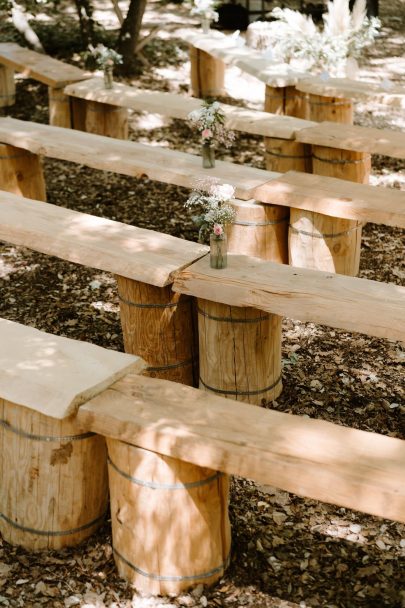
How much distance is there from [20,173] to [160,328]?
3023 mm

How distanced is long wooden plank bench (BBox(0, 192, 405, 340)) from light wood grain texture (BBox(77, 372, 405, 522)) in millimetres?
863

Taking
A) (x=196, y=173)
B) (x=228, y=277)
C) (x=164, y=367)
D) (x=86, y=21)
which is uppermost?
(x=86, y=21)

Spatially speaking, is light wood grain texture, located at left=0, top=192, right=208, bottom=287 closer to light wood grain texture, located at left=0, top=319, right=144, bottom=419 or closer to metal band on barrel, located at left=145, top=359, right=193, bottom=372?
metal band on barrel, located at left=145, top=359, right=193, bottom=372

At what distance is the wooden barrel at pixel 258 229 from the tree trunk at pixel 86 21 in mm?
5283

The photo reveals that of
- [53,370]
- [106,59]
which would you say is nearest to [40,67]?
[106,59]

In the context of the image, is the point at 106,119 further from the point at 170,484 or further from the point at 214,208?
the point at 170,484

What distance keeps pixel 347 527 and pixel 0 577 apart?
157 cm

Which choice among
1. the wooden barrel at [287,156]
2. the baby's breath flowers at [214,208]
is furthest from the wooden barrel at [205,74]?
the baby's breath flowers at [214,208]

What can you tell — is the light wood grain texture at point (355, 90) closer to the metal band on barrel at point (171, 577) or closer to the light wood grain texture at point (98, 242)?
the light wood grain texture at point (98, 242)

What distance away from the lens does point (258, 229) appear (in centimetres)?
588

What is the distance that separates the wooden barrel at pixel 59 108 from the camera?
8.83 meters

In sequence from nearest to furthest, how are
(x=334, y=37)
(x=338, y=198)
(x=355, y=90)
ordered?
(x=338, y=198), (x=355, y=90), (x=334, y=37)

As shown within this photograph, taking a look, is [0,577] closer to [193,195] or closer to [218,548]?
[218,548]

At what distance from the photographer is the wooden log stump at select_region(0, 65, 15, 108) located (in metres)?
9.63
